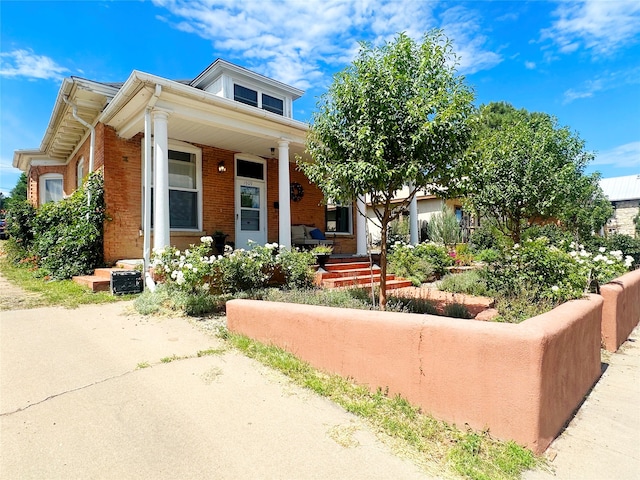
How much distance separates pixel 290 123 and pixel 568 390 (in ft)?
23.8

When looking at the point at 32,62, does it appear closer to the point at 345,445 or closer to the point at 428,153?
the point at 428,153

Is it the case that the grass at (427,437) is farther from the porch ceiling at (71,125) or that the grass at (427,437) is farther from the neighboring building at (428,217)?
the neighboring building at (428,217)

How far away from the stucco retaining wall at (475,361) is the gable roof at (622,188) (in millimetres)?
35428

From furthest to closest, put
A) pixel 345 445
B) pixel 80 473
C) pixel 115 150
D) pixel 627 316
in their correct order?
pixel 115 150, pixel 627 316, pixel 345 445, pixel 80 473

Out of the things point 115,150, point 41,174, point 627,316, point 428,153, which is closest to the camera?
point 428,153

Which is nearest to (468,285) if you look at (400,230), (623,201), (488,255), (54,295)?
(488,255)

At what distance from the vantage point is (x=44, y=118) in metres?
10.5

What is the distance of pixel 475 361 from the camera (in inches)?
95.8

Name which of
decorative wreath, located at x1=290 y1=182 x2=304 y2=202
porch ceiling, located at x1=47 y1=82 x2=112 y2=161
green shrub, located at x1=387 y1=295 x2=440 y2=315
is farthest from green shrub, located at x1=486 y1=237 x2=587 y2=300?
porch ceiling, located at x1=47 y1=82 x2=112 y2=161

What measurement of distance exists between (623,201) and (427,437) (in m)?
37.9

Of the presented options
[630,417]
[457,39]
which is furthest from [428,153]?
[630,417]

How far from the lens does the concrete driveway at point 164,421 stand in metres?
2.03

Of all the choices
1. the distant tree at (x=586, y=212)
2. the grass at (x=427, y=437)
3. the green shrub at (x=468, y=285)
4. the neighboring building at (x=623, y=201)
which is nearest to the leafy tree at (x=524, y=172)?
the green shrub at (x=468, y=285)

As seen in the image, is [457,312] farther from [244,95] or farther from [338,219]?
[244,95]
